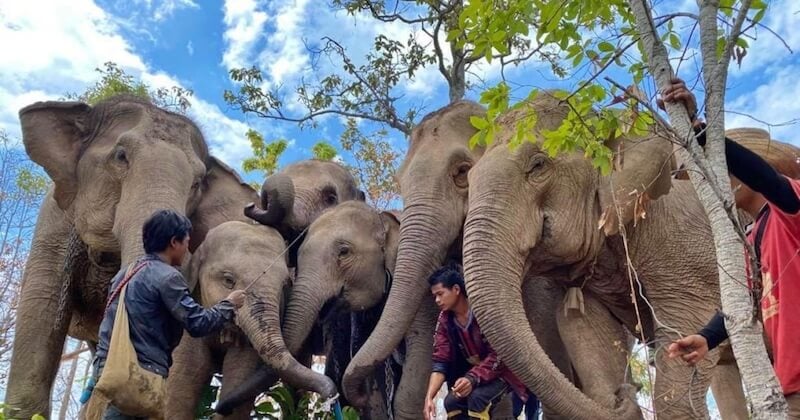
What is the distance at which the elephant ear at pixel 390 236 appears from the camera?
7.13 metres

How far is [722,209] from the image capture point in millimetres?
2564

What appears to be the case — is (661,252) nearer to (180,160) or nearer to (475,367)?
(475,367)

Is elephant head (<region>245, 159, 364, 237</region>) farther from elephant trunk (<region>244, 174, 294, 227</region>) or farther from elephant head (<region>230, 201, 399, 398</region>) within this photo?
→ elephant head (<region>230, 201, 399, 398</region>)

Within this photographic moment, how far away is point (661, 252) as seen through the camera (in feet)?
17.8

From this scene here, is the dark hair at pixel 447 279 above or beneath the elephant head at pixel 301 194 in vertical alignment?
beneath

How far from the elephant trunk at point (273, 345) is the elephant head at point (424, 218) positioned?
305mm

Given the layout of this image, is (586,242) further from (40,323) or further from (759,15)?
(40,323)

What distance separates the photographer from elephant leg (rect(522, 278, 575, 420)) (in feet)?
21.7

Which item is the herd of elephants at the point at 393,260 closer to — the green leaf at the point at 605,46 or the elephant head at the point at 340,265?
the elephant head at the point at 340,265

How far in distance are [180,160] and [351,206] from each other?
5.39 ft

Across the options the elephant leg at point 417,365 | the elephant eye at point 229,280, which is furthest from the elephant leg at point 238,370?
the elephant leg at point 417,365

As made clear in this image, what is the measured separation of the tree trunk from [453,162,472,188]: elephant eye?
3539mm

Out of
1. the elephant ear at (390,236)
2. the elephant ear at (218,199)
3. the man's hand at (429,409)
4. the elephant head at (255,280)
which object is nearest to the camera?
the man's hand at (429,409)

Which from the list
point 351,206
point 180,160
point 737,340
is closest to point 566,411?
point 737,340
